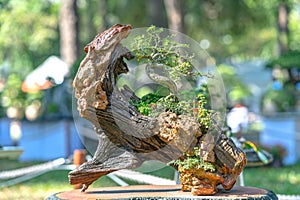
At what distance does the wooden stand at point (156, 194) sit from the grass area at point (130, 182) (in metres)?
3.94

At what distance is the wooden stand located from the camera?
7430mm

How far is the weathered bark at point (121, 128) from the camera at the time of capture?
25.1 ft

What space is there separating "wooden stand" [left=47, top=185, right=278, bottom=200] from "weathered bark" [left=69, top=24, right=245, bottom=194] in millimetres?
155

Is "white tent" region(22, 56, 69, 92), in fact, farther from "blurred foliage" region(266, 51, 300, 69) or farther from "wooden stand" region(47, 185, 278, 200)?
"wooden stand" region(47, 185, 278, 200)

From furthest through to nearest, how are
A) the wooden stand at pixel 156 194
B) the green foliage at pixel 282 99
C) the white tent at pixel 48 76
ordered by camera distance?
1. the white tent at pixel 48 76
2. the green foliage at pixel 282 99
3. the wooden stand at pixel 156 194

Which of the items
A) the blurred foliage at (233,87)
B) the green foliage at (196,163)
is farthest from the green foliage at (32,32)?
the green foliage at (196,163)

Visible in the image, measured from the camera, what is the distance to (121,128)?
7879 millimetres

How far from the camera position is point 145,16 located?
1289 inches

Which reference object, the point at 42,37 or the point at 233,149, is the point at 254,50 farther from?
the point at 233,149

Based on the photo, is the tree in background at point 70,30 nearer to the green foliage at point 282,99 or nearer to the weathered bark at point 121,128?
the green foliage at point 282,99

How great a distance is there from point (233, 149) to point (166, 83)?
110 centimetres

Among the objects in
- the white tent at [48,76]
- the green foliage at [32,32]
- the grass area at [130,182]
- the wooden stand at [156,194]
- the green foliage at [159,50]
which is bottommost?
the grass area at [130,182]

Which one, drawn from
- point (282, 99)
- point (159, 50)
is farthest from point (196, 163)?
point (282, 99)

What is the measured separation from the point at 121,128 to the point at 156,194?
0.84 meters
